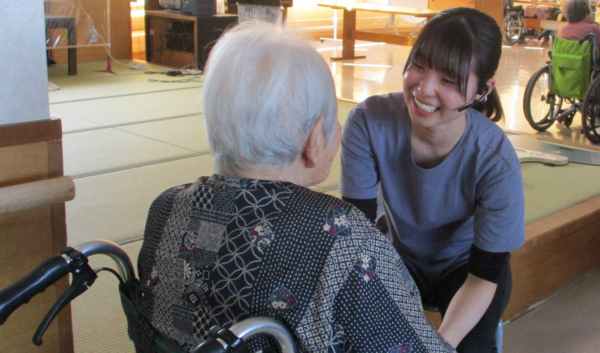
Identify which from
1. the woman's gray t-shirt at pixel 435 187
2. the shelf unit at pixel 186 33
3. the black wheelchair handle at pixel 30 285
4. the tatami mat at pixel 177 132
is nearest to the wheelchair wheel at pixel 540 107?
the tatami mat at pixel 177 132

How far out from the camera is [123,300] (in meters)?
1.02

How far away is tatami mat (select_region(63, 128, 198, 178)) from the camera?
305 cm

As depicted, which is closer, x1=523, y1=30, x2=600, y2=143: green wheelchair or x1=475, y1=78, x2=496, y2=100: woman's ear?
x1=475, y1=78, x2=496, y2=100: woman's ear

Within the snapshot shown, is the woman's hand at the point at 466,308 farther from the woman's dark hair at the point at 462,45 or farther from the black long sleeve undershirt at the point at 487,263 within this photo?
the woman's dark hair at the point at 462,45

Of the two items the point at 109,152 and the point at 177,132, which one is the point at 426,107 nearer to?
the point at 109,152

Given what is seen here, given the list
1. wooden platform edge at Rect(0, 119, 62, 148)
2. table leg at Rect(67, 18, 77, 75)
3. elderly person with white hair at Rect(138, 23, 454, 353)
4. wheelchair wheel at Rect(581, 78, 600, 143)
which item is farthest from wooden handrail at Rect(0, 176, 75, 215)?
table leg at Rect(67, 18, 77, 75)

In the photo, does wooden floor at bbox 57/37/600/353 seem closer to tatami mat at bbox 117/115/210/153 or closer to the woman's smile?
the woman's smile

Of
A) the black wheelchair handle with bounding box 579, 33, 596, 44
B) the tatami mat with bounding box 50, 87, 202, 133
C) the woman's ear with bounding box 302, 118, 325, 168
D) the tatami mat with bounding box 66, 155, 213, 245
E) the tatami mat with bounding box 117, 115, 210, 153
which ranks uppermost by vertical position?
the black wheelchair handle with bounding box 579, 33, 596, 44

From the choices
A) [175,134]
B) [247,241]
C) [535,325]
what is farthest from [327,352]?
[175,134]

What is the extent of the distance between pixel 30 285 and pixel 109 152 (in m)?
2.52

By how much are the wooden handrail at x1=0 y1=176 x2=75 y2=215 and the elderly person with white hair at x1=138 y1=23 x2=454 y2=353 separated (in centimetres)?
41

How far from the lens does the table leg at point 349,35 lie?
24.9 feet

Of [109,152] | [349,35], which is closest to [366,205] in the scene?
[109,152]

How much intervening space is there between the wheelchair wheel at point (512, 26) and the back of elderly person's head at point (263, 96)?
9.82 meters
